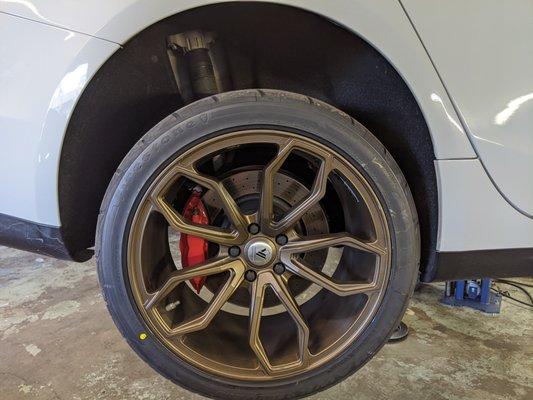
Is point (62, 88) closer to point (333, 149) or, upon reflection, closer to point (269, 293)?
point (333, 149)

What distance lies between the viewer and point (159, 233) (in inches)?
43.3

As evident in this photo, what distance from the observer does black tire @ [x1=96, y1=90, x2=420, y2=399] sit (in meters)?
0.92

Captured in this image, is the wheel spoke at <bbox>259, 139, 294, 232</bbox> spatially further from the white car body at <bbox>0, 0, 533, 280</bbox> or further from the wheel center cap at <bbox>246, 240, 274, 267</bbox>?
the white car body at <bbox>0, 0, 533, 280</bbox>

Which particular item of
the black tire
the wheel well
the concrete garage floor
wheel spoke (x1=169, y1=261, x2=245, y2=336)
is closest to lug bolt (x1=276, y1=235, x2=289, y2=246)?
wheel spoke (x1=169, y1=261, x2=245, y2=336)

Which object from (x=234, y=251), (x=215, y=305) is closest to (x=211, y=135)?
(x=234, y=251)

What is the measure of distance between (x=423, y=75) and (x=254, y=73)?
0.49 meters

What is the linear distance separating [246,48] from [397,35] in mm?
425

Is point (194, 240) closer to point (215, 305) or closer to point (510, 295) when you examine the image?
point (215, 305)

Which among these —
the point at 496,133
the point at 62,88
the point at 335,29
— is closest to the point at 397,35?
the point at 335,29

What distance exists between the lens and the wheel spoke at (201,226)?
3.09ft

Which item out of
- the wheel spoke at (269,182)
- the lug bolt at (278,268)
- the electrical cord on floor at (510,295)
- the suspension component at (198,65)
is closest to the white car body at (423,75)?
the suspension component at (198,65)

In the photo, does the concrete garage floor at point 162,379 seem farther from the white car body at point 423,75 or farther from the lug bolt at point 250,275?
the white car body at point 423,75

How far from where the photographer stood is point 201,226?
40.1 inches

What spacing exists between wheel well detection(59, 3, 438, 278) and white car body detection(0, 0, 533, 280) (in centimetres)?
5
